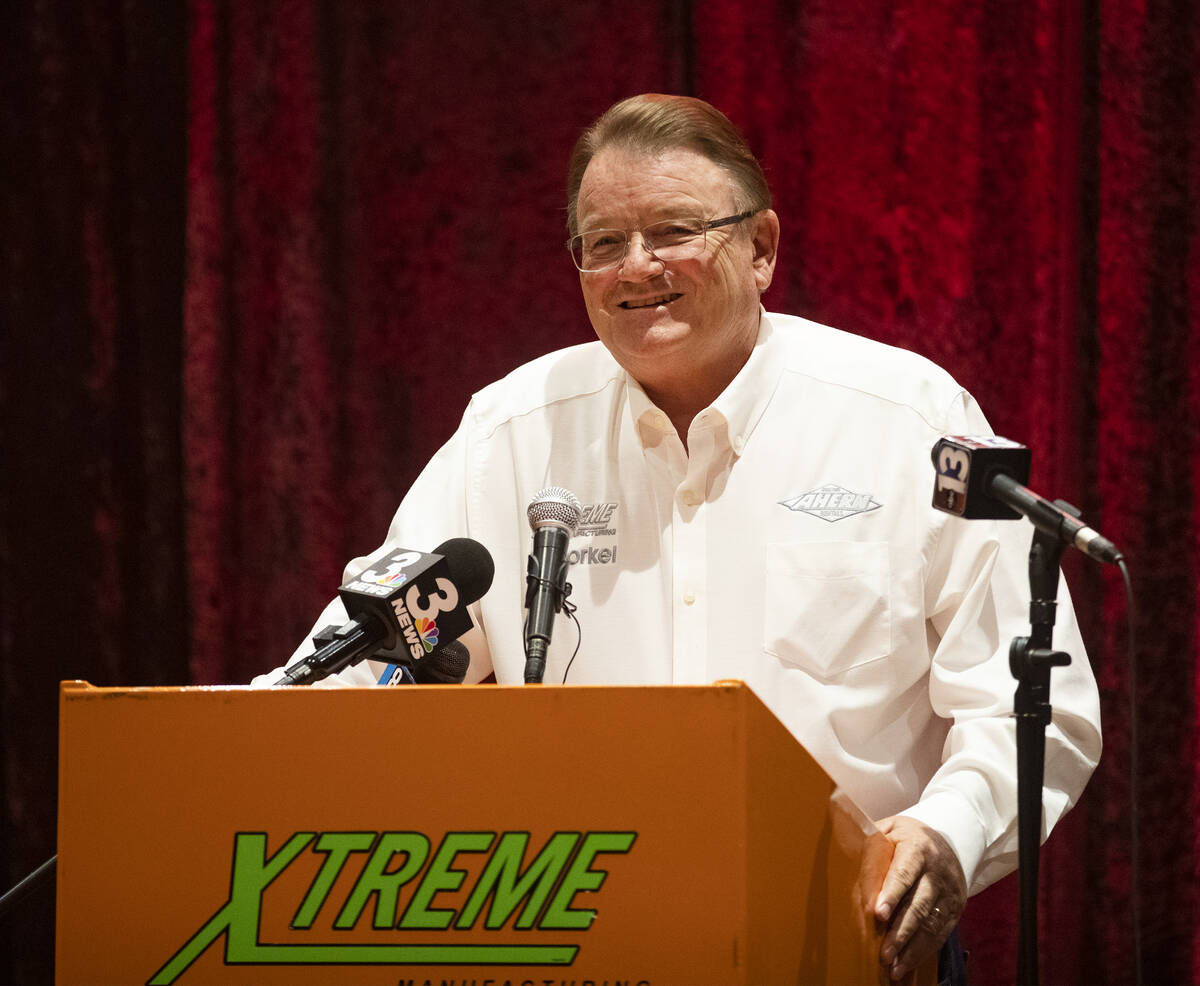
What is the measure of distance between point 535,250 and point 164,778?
1939 mm

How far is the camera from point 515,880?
3.81ft

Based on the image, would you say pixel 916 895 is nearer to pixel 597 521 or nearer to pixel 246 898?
pixel 246 898

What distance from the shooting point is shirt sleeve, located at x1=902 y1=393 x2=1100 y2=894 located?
1.67m

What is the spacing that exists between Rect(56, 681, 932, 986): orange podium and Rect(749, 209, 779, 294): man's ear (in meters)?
1.15

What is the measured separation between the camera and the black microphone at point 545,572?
4.62 ft

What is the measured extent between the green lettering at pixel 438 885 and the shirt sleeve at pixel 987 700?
2.21ft

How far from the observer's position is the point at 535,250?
9.68 ft

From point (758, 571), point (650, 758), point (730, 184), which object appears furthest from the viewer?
point (730, 184)

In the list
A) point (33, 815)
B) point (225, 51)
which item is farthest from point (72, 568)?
point (225, 51)

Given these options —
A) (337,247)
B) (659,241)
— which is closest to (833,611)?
(659,241)

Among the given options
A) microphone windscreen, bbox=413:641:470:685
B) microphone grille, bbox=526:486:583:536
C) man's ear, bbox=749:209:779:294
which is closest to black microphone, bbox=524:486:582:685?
microphone grille, bbox=526:486:583:536

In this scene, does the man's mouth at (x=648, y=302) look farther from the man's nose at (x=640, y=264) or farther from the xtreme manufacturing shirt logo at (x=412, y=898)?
the xtreme manufacturing shirt logo at (x=412, y=898)

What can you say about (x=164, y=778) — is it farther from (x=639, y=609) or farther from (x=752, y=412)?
(x=752, y=412)

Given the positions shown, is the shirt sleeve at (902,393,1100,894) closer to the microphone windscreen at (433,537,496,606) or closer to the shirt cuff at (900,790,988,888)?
the shirt cuff at (900,790,988,888)
